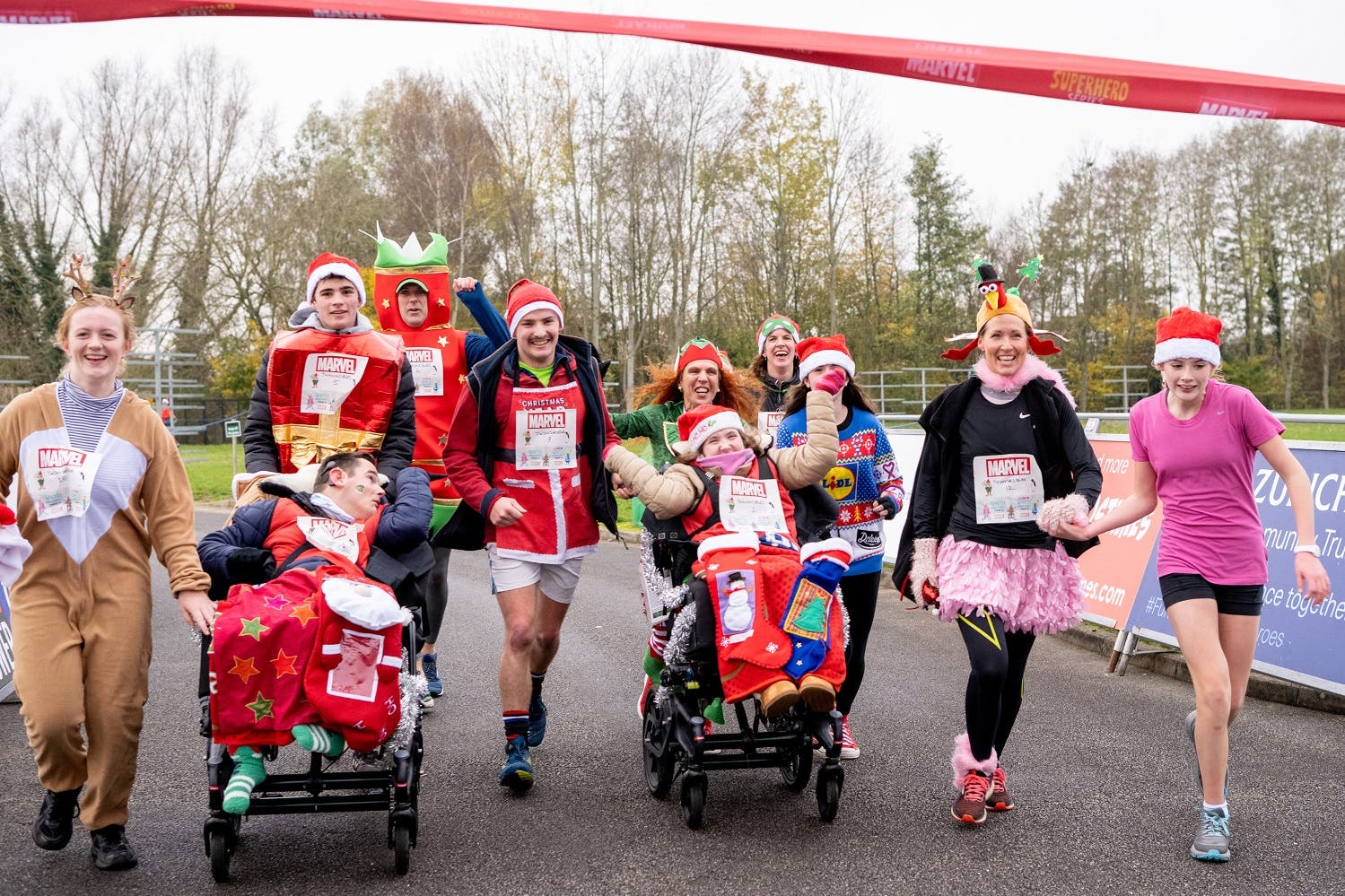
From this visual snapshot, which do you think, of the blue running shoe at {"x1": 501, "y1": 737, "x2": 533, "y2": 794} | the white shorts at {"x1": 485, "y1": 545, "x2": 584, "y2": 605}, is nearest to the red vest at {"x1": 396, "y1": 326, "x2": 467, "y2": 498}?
the white shorts at {"x1": 485, "y1": 545, "x2": 584, "y2": 605}

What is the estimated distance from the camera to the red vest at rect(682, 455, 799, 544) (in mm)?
5212

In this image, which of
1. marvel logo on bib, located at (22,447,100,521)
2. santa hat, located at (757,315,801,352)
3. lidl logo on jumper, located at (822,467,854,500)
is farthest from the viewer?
santa hat, located at (757,315,801,352)

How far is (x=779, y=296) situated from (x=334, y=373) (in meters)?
31.0

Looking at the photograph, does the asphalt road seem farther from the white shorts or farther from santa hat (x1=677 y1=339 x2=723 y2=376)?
santa hat (x1=677 y1=339 x2=723 y2=376)

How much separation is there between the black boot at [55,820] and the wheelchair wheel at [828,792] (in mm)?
2866

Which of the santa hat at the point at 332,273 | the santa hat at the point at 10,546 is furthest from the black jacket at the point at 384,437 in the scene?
the santa hat at the point at 10,546

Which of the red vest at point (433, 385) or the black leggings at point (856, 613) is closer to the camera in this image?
the black leggings at point (856, 613)

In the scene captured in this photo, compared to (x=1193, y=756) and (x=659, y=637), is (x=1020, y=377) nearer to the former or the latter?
(x=659, y=637)

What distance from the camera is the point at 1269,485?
7555 mm

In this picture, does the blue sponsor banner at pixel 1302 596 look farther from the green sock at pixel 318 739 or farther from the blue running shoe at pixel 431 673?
the green sock at pixel 318 739

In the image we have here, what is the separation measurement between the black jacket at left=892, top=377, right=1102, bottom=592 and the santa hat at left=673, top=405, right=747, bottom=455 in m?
0.86

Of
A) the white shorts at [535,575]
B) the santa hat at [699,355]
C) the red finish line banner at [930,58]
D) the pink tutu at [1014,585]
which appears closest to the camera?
the red finish line banner at [930,58]

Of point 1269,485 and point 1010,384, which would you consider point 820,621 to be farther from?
point 1269,485

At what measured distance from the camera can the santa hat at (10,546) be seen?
4.02 metres
